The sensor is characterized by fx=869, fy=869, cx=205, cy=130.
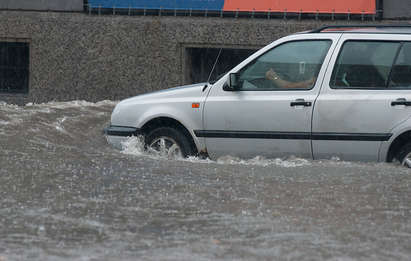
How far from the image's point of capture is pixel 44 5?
1427 cm

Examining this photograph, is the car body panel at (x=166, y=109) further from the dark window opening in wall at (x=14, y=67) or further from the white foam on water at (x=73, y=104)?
the dark window opening in wall at (x=14, y=67)

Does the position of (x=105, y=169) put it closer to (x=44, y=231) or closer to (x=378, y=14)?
(x=44, y=231)

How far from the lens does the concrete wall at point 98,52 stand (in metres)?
14.1

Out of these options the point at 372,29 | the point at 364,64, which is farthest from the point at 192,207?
the point at 372,29

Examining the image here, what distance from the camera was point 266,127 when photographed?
8.21 metres

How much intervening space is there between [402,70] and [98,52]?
7082 millimetres

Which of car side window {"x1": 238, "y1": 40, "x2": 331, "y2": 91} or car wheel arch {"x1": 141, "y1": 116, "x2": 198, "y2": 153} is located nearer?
car side window {"x1": 238, "y1": 40, "x2": 331, "y2": 91}

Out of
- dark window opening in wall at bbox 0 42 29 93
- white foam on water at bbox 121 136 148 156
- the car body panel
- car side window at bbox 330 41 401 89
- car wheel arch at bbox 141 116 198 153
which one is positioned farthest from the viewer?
dark window opening in wall at bbox 0 42 29 93

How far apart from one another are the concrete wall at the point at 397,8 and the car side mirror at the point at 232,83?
19.7 ft

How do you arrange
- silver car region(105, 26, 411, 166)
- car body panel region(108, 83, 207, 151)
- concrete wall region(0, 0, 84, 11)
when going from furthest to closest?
1. concrete wall region(0, 0, 84, 11)
2. car body panel region(108, 83, 207, 151)
3. silver car region(105, 26, 411, 166)

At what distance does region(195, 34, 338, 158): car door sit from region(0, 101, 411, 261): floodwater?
196 mm

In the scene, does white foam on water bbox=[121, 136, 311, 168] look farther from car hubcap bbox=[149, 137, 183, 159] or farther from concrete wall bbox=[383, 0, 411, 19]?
concrete wall bbox=[383, 0, 411, 19]

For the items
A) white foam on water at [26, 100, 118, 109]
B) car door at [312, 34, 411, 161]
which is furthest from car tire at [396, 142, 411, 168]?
white foam on water at [26, 100, 118, 109]

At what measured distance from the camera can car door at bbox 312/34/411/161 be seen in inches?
313
